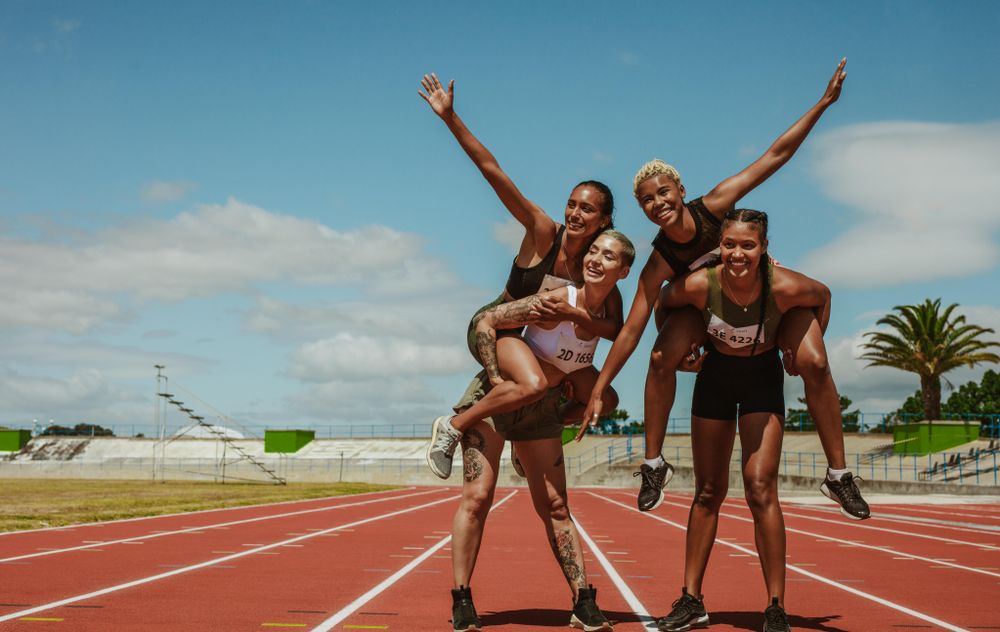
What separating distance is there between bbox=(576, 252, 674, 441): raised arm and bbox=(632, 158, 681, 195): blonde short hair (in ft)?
1.57

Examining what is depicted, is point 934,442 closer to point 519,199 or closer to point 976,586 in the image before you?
point 976,586

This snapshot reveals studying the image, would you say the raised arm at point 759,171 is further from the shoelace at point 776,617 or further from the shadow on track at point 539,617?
the shadow on track at point 539,617

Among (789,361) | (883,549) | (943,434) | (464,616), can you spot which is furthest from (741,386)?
(943,434)

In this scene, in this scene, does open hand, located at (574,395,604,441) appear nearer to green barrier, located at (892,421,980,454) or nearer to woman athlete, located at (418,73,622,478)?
woman athlete, located at (418,73,622,478)

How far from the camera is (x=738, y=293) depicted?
218 inches

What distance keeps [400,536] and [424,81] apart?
9.69m

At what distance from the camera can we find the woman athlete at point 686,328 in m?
5.44

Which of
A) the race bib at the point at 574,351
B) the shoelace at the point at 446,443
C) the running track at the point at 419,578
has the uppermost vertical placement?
the race bib at the point at 574,351

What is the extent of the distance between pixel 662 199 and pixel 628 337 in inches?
28.8

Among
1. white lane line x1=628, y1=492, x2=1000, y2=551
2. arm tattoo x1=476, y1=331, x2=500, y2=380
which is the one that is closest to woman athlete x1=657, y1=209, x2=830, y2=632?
arm tattoo x1=476, y1=331, x2=500, y2=380

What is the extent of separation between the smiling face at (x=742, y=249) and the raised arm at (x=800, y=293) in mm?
208

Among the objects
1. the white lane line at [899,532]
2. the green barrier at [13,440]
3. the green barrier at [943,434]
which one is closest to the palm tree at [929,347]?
the green barrier at [943,434]

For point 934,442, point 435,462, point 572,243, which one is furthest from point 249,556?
point 934,442

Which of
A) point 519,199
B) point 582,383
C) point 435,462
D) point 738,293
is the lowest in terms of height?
point 435,462
